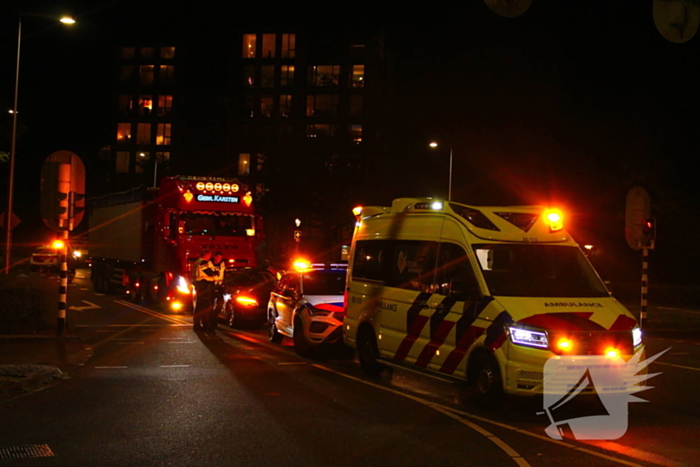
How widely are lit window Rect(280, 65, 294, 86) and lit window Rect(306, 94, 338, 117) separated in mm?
2741

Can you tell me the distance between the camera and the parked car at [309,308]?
13.9 m

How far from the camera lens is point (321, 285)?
49.5 feet

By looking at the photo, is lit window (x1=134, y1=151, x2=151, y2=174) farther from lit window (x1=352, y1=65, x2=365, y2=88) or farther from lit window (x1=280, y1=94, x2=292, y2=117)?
lit window (x1=352, y1=65, x2=365, y2=88)

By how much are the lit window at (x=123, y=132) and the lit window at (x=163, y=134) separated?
350cm

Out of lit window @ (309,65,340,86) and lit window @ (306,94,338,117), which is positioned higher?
lit window @ (309,65,340,86)

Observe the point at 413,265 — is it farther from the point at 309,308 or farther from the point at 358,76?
the point at 358,76

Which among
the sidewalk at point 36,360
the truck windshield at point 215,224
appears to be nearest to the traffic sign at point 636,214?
the truck windshield at point 215,224

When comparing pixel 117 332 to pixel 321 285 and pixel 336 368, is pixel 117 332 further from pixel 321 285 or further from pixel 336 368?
pixel 336 368

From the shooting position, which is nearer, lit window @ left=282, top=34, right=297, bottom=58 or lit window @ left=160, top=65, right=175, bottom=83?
lit window @ left=282, top=34, right=297, bottom=58

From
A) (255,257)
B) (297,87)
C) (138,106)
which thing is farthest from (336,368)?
(138,106)

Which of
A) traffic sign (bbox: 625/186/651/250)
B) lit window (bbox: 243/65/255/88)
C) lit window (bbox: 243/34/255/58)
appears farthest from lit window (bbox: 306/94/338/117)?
traffic sign (bbox: 625/186/651/250)

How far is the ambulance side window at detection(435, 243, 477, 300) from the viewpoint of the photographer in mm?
9828

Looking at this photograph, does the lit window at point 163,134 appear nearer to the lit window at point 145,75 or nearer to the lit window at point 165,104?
the lit window at point 165,104

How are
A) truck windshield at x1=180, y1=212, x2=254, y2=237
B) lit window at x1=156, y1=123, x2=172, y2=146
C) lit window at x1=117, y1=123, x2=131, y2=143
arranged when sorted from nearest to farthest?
truck windshield at x1=180, y1=212, x2=254, y2=237 → lit window at x1=156, y1=123, x2=172, y2=146 → lit window at x1=117, y1=123, x2=131, y2=143
